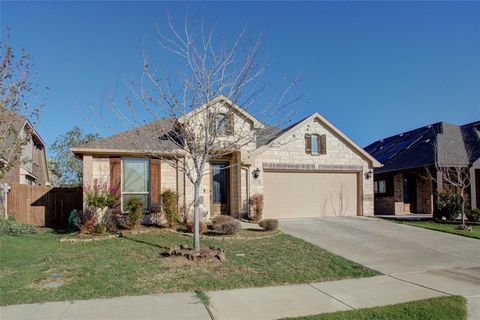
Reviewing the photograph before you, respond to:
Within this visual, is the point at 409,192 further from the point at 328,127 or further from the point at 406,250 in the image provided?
the point at 406,250

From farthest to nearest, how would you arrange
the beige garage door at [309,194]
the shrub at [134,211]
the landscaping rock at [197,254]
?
the beige garage door at [309,194], the shrub at [134,211], the landscaping rock at [197,254]

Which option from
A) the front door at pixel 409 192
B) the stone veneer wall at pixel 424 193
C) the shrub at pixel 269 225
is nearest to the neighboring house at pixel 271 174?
the shrub at pixel 269 225

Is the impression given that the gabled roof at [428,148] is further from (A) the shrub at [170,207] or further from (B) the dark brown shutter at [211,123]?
(B) the dark brown shutter at [211,123]

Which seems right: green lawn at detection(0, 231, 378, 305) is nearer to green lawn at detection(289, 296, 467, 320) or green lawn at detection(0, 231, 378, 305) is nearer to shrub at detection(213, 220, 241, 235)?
shrub at detection(213, 220, 241, 235)

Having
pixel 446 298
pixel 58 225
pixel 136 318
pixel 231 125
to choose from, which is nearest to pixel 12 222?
pixel 58 225

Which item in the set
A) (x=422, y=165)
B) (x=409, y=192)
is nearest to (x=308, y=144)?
(x=422, y=165)

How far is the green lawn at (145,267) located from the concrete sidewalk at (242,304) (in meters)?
0.41

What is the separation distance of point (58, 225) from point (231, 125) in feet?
31.1

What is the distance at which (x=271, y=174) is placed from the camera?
18.2 m

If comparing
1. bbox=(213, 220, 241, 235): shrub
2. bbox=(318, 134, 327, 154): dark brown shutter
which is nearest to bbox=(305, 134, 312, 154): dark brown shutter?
bbox=(318, 134, 327, 154): dark brown shutter

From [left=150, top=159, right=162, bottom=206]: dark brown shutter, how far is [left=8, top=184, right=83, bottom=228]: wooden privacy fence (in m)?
4.35

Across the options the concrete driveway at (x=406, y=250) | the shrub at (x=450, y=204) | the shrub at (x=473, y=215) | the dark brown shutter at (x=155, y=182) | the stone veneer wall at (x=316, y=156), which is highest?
the stone veneer wall at (x=316, y=156)

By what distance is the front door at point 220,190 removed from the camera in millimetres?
17359

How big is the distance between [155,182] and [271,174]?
17.8 ft
